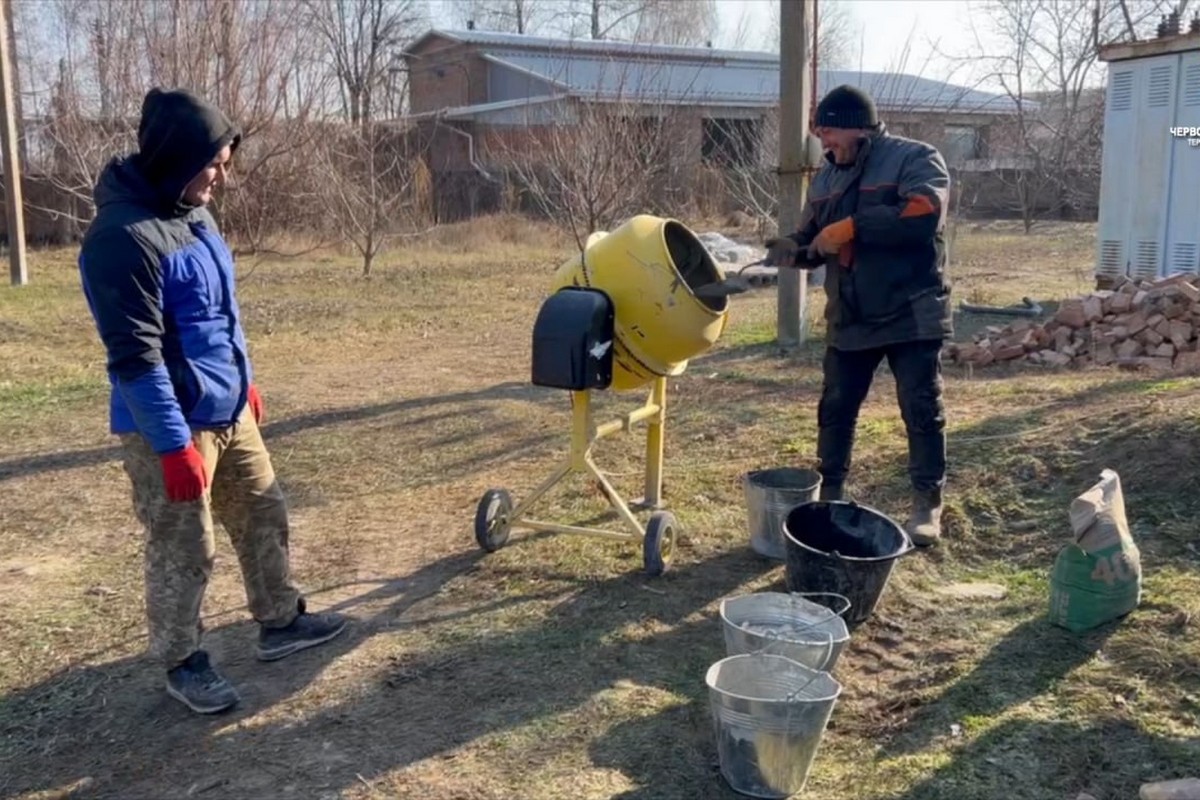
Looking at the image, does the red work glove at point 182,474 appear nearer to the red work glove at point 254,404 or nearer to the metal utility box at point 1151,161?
the red work glove at point 254,404

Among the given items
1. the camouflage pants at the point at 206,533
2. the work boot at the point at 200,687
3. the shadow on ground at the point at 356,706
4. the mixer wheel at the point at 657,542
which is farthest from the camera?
the mixer wheel at the point at 657,542

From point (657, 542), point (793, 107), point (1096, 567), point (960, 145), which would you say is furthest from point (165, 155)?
point (960, 145)

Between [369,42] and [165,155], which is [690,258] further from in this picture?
[369,42]

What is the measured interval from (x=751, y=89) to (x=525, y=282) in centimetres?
1711

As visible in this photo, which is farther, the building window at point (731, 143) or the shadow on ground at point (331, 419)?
the building window at point (731, 143)

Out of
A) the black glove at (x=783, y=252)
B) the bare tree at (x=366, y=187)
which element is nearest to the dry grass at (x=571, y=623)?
the black glove at (x=783, y=252)

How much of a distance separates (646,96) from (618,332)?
44.1 feet

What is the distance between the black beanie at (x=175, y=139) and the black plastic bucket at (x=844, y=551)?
223cm

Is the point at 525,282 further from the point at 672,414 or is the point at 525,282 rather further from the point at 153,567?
the point at 153,567

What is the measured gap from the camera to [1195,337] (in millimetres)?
7922

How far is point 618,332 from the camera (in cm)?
423

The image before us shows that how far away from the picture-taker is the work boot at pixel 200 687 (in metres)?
3.29

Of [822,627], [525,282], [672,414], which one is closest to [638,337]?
[822,627]

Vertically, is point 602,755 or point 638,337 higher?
point 638,337
